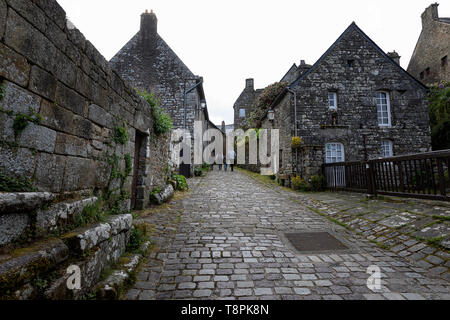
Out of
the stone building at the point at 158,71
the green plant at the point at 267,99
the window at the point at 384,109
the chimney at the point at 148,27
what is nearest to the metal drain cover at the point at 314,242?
the window at the point at 384,109

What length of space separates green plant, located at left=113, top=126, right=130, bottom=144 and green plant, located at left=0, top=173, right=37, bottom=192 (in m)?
1.86

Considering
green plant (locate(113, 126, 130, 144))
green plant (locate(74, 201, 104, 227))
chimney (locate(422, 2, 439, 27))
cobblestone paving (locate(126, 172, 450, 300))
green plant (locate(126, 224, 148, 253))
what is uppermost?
chimney (locate(422, 2, 439, 27))

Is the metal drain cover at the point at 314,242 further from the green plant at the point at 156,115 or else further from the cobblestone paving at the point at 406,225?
the green plant at the point at 156,115

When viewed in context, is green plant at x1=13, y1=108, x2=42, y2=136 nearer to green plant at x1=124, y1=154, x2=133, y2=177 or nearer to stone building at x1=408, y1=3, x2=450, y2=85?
green plant at x1=124, y1=154, x2=133, y2=177

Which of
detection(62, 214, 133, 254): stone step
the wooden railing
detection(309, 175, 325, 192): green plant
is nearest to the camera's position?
detection(62, 214, 133, 254): stone step

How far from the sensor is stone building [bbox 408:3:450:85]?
56.2ft

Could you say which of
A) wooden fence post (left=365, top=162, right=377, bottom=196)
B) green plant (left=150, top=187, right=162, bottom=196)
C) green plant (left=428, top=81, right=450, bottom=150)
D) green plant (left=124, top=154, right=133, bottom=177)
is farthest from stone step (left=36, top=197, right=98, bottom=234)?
green plant (left=428, top=81, right=450, bottom=150)

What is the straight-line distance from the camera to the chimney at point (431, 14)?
60.2 ft

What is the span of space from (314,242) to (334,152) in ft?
27.0

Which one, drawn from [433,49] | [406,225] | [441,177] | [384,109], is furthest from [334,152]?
[433,49]
